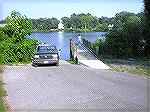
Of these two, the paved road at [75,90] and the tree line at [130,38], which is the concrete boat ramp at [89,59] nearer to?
the tree line at [130,38]

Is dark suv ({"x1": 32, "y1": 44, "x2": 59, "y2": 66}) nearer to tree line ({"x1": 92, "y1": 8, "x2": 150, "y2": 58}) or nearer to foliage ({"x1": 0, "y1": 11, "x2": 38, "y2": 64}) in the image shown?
→ foliage ({"x1": 0, "y1": 11, "x2": 38, "y2": 64})

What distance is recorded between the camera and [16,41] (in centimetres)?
2262

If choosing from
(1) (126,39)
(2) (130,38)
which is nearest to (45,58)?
(1) (126,39)

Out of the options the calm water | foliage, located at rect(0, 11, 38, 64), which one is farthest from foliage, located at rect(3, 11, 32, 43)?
the calm water

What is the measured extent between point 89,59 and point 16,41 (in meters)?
4.91

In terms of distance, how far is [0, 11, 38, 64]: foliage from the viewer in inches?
853

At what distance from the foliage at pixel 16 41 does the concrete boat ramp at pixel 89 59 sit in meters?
3.39

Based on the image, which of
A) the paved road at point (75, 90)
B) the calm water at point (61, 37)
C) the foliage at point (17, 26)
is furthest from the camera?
the calm water at point (61, 37)

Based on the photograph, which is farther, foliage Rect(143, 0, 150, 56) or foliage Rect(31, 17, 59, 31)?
foliage Rect(143, 0, 150, 56)

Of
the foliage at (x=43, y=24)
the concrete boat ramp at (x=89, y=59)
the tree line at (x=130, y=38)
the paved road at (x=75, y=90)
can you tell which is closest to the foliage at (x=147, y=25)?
the tree line at (x=130, y=38)

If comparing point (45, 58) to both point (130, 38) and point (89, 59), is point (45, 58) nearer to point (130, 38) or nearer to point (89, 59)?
point (89, 59)

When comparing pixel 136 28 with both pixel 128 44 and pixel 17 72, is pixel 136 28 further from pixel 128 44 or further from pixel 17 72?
pixel 17 72

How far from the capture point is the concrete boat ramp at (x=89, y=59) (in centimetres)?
2009

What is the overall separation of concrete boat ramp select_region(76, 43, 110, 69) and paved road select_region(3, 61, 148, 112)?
186 cm
